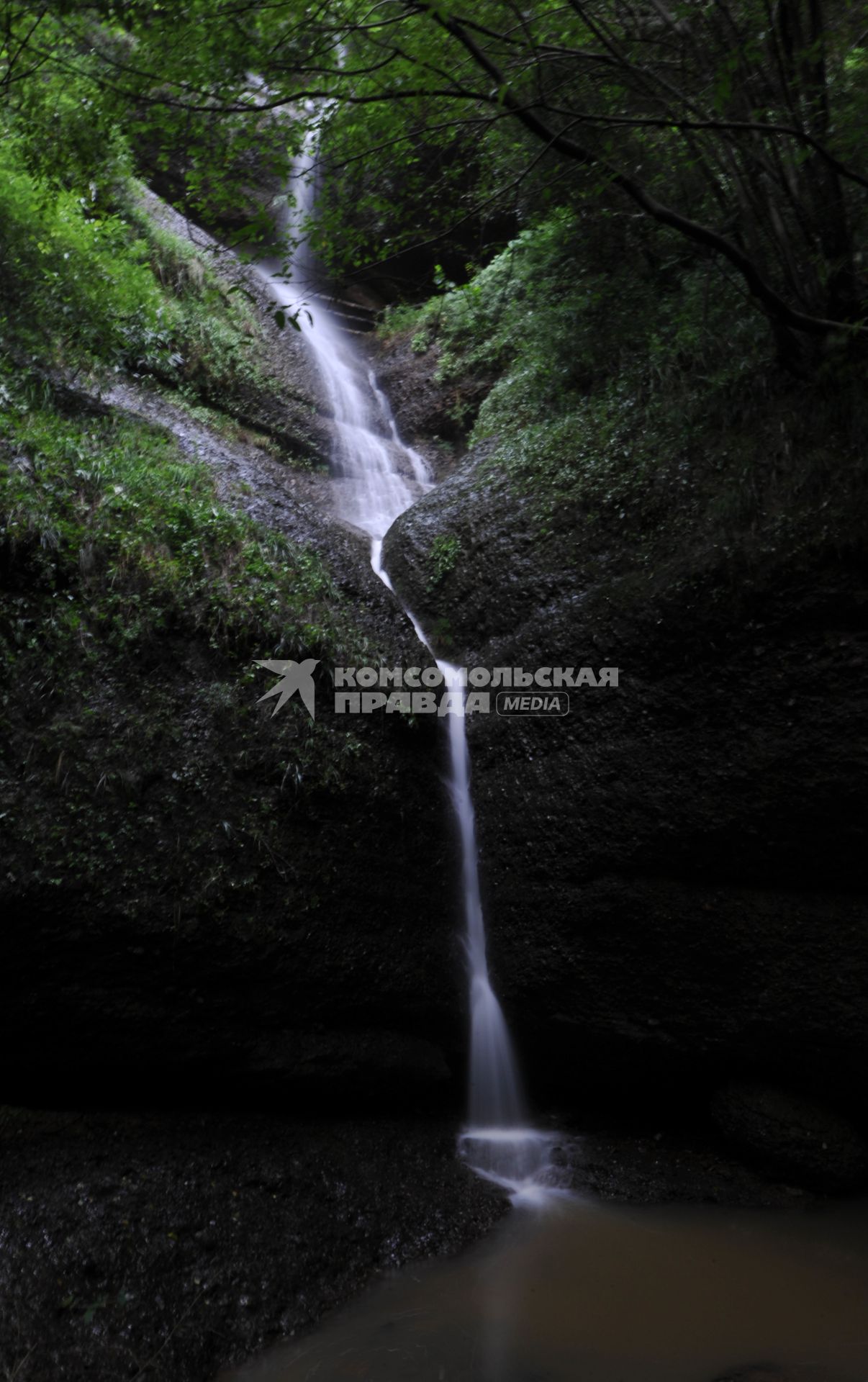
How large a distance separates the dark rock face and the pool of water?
108 cm

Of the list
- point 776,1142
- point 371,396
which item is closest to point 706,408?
point 776,1142

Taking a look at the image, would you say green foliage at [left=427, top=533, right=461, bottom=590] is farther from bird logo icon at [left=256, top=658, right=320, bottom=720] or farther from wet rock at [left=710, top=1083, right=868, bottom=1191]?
wet rock at [left=710, top=1083, right=868, bottom=1191]

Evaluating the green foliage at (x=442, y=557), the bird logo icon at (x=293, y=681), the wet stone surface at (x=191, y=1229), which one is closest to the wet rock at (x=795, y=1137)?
the wet stone surface at (x=191, y=1229)

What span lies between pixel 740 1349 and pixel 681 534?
16.5 ft

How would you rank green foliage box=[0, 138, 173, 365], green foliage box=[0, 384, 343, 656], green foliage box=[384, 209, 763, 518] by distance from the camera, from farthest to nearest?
green foliage box=[0, 138, 173, 365] < green foliage box=[384, 209, 763, 518] < green foliage box=[0, 384, 343, 656]

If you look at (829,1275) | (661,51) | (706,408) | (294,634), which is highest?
(661,51)

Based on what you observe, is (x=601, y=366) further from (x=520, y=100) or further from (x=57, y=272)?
(x=57, y=272)

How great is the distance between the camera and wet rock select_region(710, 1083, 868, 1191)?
5.54 meters

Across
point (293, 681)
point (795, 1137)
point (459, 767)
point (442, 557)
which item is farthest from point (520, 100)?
point (795, 1137)

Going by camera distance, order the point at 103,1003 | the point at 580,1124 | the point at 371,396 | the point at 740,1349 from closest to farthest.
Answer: the point at 740,1349
the point at 103,1003
the point at 580,1124
the point at 371,396

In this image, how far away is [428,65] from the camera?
15.5 feet

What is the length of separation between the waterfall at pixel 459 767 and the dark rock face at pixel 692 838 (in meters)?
0.19

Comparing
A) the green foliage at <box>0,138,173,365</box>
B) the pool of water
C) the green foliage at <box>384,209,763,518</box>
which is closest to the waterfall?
the pool of water

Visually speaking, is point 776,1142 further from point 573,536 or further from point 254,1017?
point 573,536
